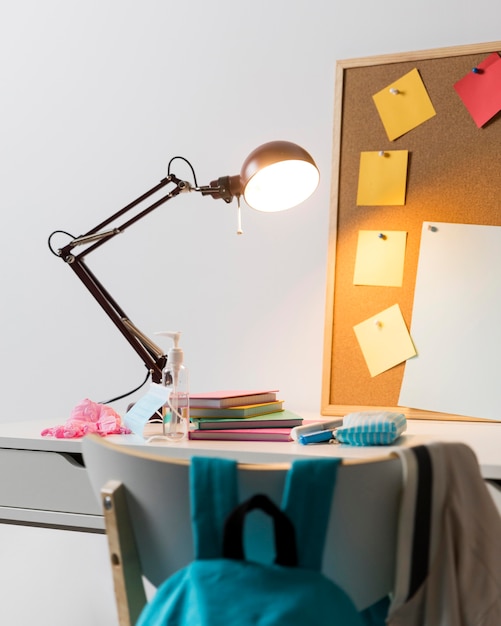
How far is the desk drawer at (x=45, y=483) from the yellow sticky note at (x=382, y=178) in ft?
2.82

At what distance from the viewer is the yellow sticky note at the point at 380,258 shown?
1.68 m

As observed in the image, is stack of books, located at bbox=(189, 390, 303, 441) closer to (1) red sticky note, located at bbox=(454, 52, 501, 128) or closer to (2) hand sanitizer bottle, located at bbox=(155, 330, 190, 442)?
(2) hand sanitizer bottle, located at bbox=(155, 330, 190, 442)

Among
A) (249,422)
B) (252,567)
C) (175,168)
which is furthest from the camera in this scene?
(175,168)

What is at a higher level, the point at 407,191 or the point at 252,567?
the point at 407,191

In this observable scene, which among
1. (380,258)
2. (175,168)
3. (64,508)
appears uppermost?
(175,168)

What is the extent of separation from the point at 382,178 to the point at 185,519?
3.62ft

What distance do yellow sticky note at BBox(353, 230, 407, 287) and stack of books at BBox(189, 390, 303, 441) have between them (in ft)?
1.46

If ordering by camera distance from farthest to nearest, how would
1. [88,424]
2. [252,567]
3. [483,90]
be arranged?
[483,90] → [88,424] → [252,567]

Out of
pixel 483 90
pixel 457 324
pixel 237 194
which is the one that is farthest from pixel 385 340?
pixel 483 90

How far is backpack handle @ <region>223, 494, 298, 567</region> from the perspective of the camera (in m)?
0.70

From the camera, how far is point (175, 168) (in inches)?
75.6

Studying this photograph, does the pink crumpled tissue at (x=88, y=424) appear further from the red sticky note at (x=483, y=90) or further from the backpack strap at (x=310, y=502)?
the red sticky note at (x=483, y=90)

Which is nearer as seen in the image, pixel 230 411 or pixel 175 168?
pixel 230 411

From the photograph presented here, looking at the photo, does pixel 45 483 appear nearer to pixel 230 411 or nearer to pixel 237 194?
pixel 230 411
